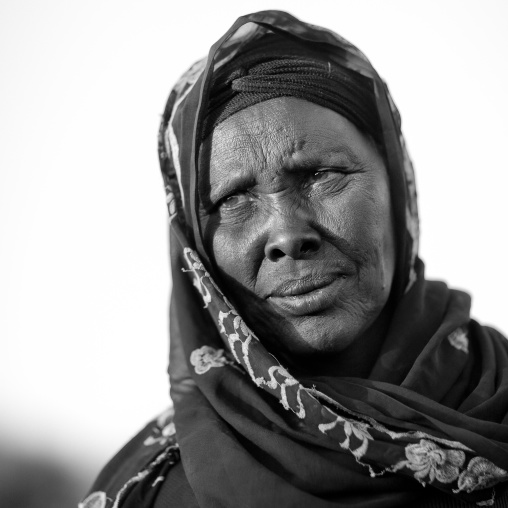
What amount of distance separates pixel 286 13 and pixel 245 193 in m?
0.69

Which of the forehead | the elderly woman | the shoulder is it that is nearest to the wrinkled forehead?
the elderly woman

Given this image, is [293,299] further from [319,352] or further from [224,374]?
[224,374]

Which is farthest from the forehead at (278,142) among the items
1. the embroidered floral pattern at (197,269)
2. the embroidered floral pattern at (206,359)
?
the embroidered floral pattern at (206,359)

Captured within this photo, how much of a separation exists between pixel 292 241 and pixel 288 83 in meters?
0.57

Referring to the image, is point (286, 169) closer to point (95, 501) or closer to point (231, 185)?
point (231, 185)

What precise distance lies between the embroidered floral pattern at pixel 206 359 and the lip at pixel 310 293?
37 centimetres

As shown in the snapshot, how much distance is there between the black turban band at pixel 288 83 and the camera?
2.16 meters

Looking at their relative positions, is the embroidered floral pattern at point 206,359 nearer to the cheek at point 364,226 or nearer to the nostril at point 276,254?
the nostril at point 276,254

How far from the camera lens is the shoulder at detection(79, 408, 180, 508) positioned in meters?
2.35

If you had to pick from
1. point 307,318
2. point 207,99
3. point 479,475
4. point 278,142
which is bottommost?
point 479,475

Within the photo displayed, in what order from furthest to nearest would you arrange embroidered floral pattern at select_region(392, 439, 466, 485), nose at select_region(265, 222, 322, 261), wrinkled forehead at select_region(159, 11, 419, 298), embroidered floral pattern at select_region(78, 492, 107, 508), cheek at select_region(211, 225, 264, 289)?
embroidered floral pattern at select_region(78, 492, 107, 508)
wrinkled forehead at select_region(159, 11, 419, 298)
cheek at select_region(211, 225, 264, 289)
nose at select_region(265, 222, 322, 261)
embroidered floral pattern at select_region(392, 439, 466, 485)

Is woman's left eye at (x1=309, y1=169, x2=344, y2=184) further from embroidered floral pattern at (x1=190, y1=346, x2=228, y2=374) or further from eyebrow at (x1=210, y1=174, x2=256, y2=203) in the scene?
embroidered floral pattern at (x1=190, y1=346, x2=228, y2=374)

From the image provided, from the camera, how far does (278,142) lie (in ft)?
6.78

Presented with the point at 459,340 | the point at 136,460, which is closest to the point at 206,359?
the point at 136,460
